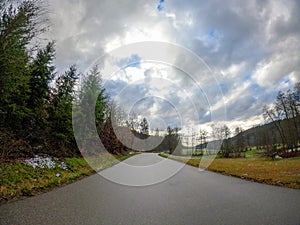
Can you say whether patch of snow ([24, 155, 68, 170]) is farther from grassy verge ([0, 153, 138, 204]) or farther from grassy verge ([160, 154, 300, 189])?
grassy verge ([160, 154, 300, 189])

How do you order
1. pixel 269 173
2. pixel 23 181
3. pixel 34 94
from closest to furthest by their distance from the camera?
1. pixel 23 181
2. pixel 269 173
3. pixel 34 94

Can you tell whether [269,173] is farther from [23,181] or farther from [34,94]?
[34,94]

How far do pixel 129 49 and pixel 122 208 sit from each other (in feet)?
21.6

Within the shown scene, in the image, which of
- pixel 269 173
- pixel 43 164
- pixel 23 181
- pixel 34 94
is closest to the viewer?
pixel 23 181

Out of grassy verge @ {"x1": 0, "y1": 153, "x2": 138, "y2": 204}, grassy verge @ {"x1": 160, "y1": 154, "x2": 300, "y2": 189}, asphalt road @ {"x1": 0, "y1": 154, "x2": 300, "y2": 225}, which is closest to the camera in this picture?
asphalt road @ {"x1": 0, "y1": 154, "x2": 300, "y2": 225}

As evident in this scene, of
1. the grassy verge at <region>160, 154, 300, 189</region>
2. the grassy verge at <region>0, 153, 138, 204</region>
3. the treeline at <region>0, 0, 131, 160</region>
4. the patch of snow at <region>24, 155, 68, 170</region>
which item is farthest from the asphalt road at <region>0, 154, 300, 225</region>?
the treeline at <region>0, 0, 131, 160</region>

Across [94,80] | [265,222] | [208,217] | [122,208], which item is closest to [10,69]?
[122,208]

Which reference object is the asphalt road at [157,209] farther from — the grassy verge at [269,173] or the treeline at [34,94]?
the treeline at [34,94]

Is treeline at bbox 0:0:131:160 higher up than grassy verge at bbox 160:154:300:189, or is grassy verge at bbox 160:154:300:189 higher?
treeline at bbox 0:0:131:160

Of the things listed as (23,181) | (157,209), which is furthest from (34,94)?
(157,209)

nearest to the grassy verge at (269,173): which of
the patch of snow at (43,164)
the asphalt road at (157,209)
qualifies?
the asphalt road at (157,209)

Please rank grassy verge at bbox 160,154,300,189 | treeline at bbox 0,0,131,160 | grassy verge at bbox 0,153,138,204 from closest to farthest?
grassy verge at bbox 0,153,138,204 → grassy verge at bbox 160,154,300,189 → treeline at bbox 0,0,131,160

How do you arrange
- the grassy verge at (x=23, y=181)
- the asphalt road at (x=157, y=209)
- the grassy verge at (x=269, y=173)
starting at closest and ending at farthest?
1. the asphalt road at (x=157, y=209)
2. the grassy verge at (x=23, y=181)
3. the grassy verge at (x=269, y=173)

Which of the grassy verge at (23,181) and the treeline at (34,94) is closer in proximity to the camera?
the grassy verge at (23,181)
